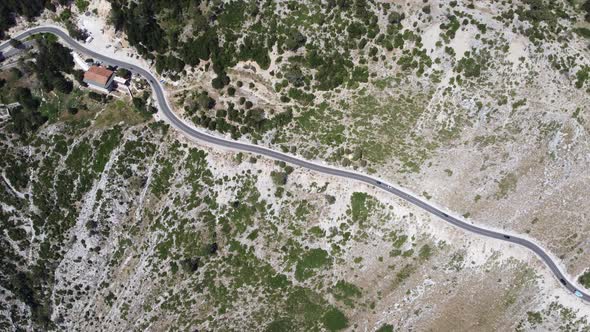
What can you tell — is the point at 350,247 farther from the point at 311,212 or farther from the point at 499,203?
the point at 499,203

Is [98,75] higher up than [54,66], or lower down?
higher up

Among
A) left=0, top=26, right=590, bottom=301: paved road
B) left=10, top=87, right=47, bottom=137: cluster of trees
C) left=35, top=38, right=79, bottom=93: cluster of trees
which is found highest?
left=0, top=26, right=590, bottom=301: paved road

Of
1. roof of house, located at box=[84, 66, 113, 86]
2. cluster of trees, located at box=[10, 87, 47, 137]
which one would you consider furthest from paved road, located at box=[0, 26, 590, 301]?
cluster of trees, located at box=[10, 87, 47, 137]

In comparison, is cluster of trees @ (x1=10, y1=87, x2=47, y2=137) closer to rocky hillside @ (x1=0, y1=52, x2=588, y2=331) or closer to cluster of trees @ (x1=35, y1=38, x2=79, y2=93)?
rocky hillside @ (x1=0, y1=52, x2=588, y2=331)

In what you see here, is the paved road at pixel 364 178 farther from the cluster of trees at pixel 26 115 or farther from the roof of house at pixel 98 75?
the cluster of trees at pixel 26 115

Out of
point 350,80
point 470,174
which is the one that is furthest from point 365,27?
point 470,174

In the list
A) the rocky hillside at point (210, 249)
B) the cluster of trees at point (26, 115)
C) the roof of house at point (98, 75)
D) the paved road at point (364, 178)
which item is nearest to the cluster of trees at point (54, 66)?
the cluster of trees at point (26, 115)

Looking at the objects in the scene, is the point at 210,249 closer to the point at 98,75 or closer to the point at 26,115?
the point at 98,75

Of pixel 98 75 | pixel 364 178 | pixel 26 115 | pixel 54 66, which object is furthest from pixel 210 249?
pixel 54 66
